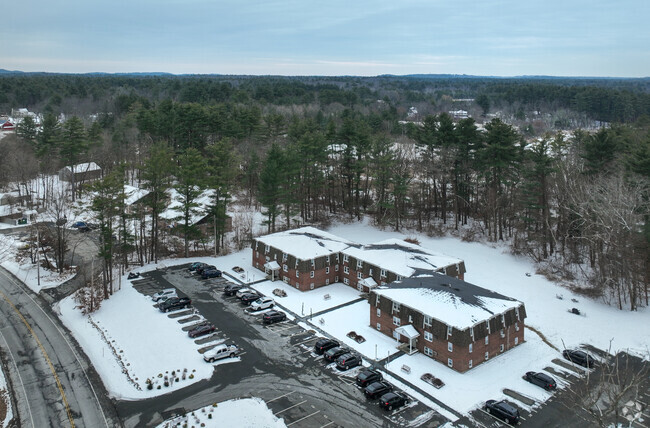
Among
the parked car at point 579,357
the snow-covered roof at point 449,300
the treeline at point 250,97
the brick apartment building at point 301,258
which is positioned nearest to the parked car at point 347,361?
the snow-covered roof at point 449,300

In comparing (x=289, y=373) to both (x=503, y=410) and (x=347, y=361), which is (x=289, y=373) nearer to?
(x=347, y=361)

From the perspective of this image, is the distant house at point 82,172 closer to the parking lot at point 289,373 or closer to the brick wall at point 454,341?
the parking lot at point 289,373

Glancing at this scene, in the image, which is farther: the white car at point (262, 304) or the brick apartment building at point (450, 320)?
the white car at point (262, 304)

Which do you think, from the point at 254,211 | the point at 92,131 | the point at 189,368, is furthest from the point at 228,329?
the point at 92,131

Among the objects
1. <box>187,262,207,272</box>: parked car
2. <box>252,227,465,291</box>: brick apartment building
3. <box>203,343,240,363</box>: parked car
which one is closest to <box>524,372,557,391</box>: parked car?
<box>252,227,465,291</box>: brick apartment building

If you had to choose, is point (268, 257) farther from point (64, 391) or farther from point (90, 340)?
point (64, 391)

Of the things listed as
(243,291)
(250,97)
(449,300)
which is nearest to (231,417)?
(449,300)
